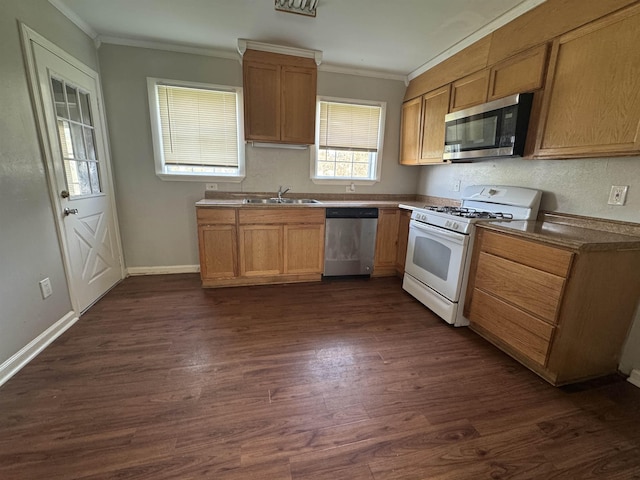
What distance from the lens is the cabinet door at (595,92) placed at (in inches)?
61.1

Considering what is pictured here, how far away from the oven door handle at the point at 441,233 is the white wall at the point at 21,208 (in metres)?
3.10

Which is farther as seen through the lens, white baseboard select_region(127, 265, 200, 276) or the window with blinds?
the window with blinds

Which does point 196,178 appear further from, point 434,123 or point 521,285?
point 521,285

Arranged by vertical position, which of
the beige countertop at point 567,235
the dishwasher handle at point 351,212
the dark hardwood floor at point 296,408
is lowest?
the dark hardwood floor at point 296,408

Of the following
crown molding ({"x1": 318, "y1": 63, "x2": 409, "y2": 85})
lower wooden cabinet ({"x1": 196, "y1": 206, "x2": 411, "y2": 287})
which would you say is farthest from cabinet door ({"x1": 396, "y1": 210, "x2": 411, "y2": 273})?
crown molding ({"x1": 318, "y1": 63, "x2": 409, "y2": 85})

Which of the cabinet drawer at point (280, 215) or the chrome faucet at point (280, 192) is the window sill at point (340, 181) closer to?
the chrome faucet at point (280, 192)

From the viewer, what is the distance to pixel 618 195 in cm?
179

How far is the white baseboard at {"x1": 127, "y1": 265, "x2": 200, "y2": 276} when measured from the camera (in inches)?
131

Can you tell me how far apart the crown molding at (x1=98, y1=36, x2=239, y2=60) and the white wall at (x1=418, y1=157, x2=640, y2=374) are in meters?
3.00

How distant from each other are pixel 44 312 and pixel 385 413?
8.01 feet

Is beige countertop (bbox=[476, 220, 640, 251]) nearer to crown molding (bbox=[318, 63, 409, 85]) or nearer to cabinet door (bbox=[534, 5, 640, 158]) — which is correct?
cabinet door (bbox=[534, 5, 640, 158])

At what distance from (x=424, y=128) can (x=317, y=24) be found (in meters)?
1.60

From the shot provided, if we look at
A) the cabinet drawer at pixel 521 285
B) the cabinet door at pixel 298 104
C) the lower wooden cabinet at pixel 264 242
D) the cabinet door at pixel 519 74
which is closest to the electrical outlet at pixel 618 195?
the cabinet drawer at pixel 521 285

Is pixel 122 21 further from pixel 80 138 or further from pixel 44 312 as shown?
pixel 44 312
